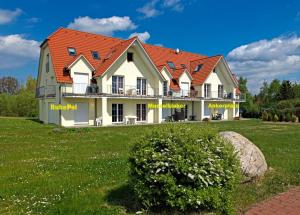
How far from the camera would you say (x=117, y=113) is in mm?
29578

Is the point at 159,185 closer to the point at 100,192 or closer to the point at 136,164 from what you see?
the point at 136,164

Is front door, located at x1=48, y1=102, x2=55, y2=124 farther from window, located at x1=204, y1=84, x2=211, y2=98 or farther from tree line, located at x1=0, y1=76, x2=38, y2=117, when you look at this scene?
window, located at x1=204, y1=84, x2=211, y2=98

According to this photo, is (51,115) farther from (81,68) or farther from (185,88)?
(185,88)

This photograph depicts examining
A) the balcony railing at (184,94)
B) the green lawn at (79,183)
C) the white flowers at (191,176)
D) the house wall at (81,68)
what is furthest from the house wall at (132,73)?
the white flowers at (191,176)

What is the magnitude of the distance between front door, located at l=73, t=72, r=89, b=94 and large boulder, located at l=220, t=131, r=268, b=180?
71.4 feet

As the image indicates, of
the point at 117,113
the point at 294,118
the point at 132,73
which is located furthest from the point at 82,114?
the point at 294,118

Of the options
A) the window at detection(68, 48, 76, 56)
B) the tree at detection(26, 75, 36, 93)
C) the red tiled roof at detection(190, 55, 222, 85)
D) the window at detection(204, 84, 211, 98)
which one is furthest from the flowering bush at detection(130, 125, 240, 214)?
the tree at detection(26, 75, 36, 93)

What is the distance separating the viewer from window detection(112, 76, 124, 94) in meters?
29.1

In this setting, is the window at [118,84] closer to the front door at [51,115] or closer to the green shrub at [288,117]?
the front door at [51,115]

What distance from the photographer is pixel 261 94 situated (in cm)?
6619

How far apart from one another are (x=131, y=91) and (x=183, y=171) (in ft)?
84.7

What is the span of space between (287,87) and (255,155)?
5381cm

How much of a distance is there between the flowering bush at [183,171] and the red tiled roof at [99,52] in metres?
22.7

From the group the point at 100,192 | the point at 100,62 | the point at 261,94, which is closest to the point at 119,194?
the point at 100,192
